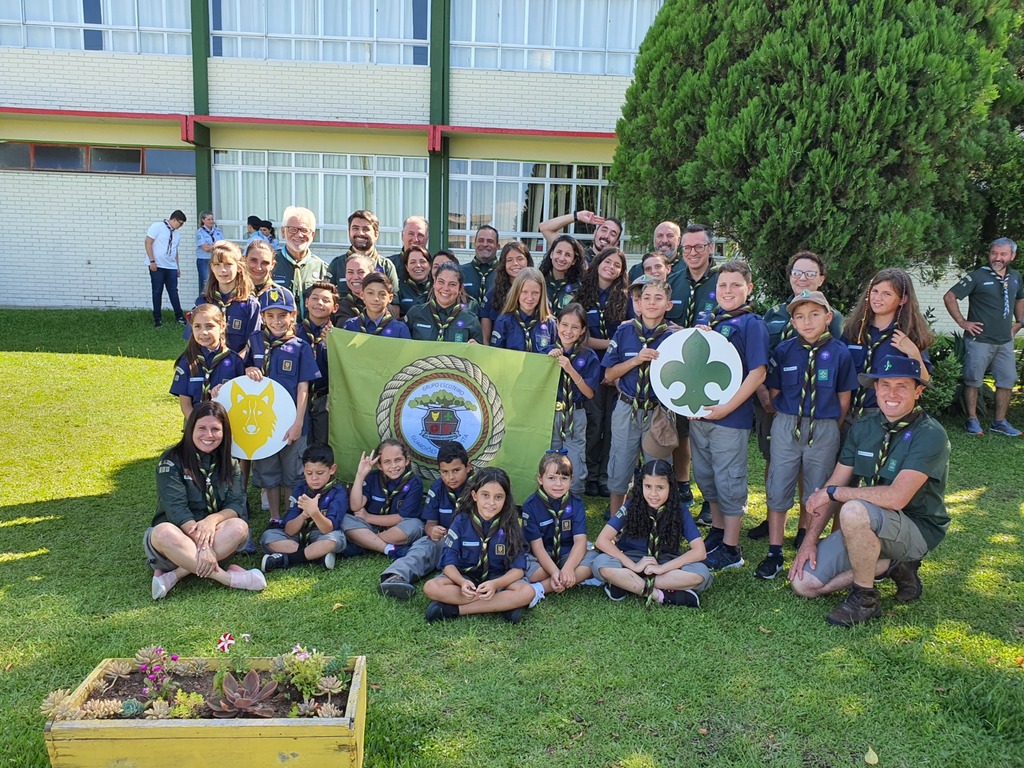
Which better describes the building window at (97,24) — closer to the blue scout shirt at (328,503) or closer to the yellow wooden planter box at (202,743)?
the blue scout shirt at (328,503)

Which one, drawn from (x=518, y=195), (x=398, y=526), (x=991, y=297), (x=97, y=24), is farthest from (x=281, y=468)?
(x=97, y=24)

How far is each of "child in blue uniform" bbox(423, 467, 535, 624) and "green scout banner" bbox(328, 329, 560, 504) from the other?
1.18 m

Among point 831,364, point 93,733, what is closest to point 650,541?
point 831,364

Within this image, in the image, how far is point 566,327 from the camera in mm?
5344

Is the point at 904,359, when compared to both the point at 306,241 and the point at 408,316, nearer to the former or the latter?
the point at 408,316

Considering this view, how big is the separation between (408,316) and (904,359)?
3.45 meters

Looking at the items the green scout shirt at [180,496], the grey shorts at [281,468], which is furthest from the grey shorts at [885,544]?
the green scout shirt at [180,496]

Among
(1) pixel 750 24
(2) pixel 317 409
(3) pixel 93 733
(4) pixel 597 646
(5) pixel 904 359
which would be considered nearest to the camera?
(3) pixel 93 733

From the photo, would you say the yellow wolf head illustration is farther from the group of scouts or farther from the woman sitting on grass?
the woman sitting on grass

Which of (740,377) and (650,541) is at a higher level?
(740,377)

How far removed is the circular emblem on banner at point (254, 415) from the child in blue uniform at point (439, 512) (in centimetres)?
113

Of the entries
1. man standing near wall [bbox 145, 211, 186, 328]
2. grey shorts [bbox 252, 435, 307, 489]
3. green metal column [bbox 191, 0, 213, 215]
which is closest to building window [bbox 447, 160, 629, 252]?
green metal column [bbox 191, 0, 213, 215]

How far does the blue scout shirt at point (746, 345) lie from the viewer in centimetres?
475

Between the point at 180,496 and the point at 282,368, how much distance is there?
1.14 m
